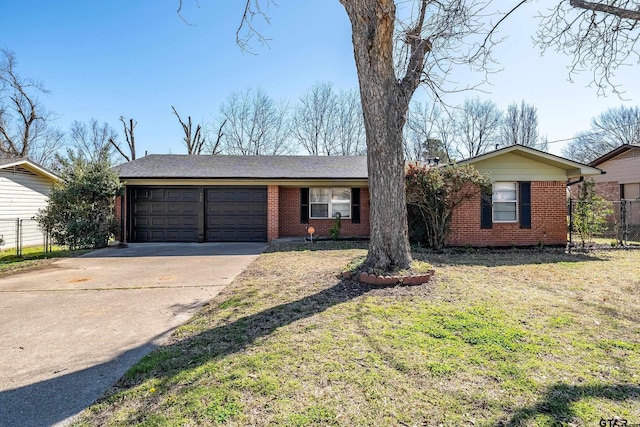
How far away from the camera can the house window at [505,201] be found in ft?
35.8

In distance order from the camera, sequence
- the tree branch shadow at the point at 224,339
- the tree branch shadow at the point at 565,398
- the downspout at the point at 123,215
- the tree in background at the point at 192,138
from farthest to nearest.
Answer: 1. the tree in background at the point at 192,138
2. the downspout at the point at 123,215
3. the tree branch shadow at the point at 224,339
4. the tree branch shadow at the point at 565,398

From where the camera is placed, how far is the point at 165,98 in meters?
24.8

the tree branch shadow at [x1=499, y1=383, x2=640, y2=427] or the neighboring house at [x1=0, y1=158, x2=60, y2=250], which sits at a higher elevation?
the neighboring house at [x1=0, y1=158, x2=60, y2=250]

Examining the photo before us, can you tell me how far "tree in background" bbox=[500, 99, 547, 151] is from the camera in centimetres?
3281

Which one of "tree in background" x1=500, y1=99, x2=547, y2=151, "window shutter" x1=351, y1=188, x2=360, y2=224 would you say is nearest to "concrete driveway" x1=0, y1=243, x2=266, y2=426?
"window shutter" x1=351, y1=188, x2=360, y2=224

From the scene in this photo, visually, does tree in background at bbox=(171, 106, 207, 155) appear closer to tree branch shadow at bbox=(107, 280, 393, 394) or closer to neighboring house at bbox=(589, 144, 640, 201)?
tree branch shadow at bbox=(107, 280, 393, 394)

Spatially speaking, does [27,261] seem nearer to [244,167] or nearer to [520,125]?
[244,167]

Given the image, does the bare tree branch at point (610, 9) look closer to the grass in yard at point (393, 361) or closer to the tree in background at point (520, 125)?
the grass in yard at point (393, 361)

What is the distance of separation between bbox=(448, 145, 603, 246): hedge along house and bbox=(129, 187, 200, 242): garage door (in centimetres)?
957

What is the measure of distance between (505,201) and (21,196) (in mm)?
18469

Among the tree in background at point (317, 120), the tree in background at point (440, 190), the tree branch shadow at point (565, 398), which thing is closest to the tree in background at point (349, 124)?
the tree in background at point (317, 120)

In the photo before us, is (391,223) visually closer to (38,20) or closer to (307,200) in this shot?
(307,200)

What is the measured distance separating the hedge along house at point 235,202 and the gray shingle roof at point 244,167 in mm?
39

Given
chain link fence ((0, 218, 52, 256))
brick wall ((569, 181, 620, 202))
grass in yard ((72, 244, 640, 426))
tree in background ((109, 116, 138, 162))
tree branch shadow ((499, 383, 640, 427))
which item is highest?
tree in background ((109, 116, 138, 162))
